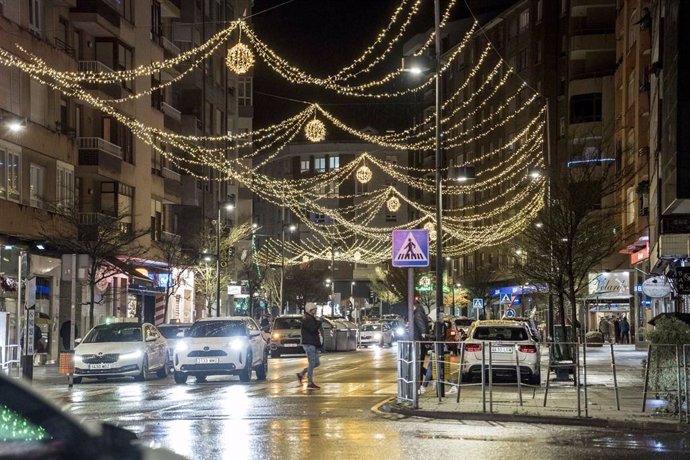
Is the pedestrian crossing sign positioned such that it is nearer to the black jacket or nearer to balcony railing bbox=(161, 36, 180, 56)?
the black jacket

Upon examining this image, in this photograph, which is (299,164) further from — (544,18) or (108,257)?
(108,257)

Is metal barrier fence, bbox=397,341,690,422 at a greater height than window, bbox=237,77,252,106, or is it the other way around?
window, bbox=237,77,252,106

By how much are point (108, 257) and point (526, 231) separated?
15216 mm

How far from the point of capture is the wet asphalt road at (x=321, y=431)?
13430mm

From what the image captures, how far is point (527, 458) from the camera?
13.0 meters

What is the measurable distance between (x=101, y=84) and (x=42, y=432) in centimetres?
4250

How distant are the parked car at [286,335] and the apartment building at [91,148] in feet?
19.5

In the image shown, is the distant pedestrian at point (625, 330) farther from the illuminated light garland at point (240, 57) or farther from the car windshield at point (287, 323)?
the illuminated light garland at point (240, 57)

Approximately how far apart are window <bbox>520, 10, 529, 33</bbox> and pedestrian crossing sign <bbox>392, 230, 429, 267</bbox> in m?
68.7

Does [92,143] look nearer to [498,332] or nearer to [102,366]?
[102,366]

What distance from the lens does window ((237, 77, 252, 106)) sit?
277 feet

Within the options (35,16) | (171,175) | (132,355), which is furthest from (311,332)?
(171,175)

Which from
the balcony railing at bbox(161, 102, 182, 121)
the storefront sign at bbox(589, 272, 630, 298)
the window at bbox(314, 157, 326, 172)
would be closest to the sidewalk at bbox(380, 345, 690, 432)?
the balcony railing at bbox(161, 102, 182, 121)

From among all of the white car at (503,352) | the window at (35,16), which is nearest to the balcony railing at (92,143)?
the window at (35,16)
